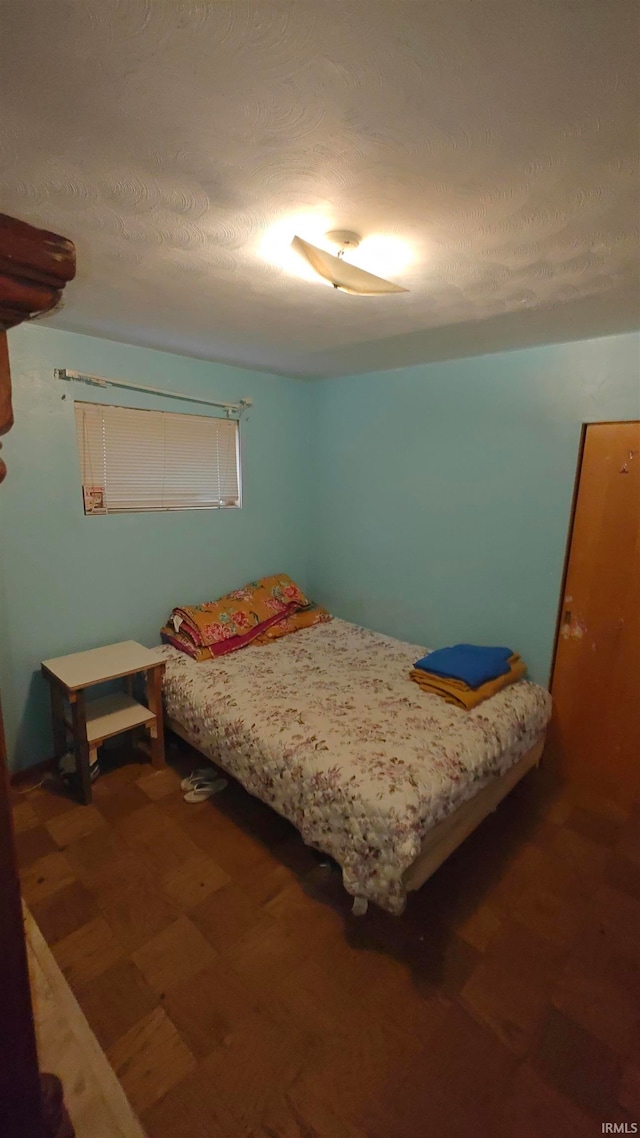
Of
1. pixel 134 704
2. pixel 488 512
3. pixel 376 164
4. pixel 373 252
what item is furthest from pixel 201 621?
pixel 376 164

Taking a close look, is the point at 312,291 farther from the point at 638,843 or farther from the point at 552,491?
the point at 638,843

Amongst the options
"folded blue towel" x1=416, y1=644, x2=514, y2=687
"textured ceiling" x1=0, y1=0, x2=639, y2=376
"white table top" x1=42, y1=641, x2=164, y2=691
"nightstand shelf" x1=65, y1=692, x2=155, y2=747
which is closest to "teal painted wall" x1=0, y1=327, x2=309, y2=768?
"white table top" x1=42, y1=641, x2=164, y2=691

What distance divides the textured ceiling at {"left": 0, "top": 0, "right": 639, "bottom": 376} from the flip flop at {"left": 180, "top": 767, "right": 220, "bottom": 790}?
228cm

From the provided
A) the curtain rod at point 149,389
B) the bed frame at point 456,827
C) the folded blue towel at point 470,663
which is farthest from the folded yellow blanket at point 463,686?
the curtain rod at point 149,389

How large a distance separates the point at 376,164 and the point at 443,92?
0.21 metres

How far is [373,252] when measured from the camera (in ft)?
4.57

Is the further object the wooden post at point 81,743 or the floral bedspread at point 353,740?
the wooden post at point 81,743

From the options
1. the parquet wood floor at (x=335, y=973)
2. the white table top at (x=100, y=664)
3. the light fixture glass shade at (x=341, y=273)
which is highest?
the light fixture glass shade at (x=341, y=273)

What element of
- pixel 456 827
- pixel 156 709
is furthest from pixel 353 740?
pixel 156 709

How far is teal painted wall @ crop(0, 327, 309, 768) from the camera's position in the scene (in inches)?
87.1

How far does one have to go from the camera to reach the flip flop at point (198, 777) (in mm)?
2361

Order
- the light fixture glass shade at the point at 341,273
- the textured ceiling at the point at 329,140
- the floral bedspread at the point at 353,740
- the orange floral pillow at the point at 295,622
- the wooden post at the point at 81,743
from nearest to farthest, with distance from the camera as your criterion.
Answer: the textured ceiling at the point at 329,140, the light fixture glass shade at the point at 341,273, the floral bedspread at the point at 353,740, the wooden post at the point at 81,743, the orange floral pillow at the point at 295,622

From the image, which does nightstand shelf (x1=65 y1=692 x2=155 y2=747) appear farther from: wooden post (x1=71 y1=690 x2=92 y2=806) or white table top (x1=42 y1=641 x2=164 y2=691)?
white table top (x1=42 y1=641 x2=164 y2=691)

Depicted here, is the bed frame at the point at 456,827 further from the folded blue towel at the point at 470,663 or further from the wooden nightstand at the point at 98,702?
the folded blue towel at the point at 470,663
